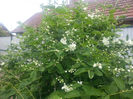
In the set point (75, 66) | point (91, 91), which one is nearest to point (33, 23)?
point (75, 66)

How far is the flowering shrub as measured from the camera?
1.03m

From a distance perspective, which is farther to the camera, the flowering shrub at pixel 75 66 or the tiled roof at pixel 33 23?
the tiled roof at pixel 33 23

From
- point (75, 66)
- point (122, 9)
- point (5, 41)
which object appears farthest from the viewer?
point (5, 41)

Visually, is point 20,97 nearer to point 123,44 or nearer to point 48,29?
point 48,29

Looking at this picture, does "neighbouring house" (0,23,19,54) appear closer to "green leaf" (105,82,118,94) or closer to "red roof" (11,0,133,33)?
"red roof" (11,0,133,33)

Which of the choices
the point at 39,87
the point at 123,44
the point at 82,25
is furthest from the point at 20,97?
the point at 123,44

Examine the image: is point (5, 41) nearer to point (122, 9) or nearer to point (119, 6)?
point (119, 6)

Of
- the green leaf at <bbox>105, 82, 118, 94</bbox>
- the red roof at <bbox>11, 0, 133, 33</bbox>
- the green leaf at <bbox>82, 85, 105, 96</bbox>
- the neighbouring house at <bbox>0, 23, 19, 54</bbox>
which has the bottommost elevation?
the neighbouring house at <bbox>0, 23, 19, 54</bbox>

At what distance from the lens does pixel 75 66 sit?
1054mm

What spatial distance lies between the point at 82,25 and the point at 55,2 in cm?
51

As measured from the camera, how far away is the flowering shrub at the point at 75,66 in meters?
1.03

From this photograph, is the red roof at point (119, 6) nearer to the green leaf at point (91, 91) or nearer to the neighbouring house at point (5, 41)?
the neighbouring house at point (5, 41)

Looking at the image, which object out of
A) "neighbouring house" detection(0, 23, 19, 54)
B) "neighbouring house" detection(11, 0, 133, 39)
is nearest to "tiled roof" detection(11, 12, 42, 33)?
"neighbouring house" detection(11, 0, 133, 39)

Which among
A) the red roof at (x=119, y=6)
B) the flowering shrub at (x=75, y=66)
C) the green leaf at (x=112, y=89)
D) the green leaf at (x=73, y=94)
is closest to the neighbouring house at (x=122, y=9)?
the red roof at (x=119, y=6)
